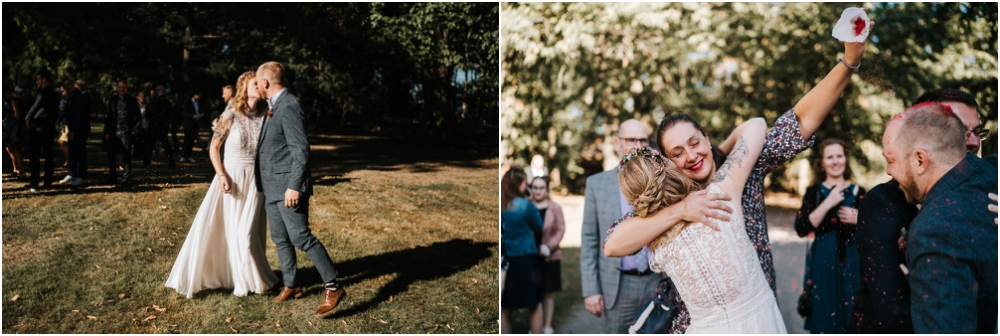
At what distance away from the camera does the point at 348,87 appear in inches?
169

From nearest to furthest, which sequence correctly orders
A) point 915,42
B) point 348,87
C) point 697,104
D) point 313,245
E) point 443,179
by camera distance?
point 313,245, point 348,87, point 443,179, point 915,42, point 697,104

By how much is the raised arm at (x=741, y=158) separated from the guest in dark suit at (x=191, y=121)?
317 cm

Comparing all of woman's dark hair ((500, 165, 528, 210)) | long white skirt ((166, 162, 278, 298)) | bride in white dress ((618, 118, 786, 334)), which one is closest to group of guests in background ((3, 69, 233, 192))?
long white skirt ((166, 162, 278, 298))

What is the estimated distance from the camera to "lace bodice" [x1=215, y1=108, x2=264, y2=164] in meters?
3.83

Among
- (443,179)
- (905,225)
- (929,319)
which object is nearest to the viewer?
(929,319)

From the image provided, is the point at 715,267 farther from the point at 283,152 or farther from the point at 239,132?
the point at 239,132

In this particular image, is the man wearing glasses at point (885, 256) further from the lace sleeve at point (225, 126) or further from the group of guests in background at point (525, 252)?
the lace sleeve at point (225, 126)

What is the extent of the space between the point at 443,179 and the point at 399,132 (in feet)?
1.63

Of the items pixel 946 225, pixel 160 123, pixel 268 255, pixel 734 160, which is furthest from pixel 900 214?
pixel 160 123

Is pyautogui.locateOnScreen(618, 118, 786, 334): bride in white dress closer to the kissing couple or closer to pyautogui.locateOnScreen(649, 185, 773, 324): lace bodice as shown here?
pyautogui.locateOnScreen(649, 185, 773, 324): lace bodice

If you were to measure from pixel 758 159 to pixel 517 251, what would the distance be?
7.93 ft

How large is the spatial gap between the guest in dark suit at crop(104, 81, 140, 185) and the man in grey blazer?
278 centimetres

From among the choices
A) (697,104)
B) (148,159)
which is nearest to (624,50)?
(697,104)

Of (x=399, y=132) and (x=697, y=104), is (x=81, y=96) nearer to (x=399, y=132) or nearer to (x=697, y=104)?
(x=399, y=132)
